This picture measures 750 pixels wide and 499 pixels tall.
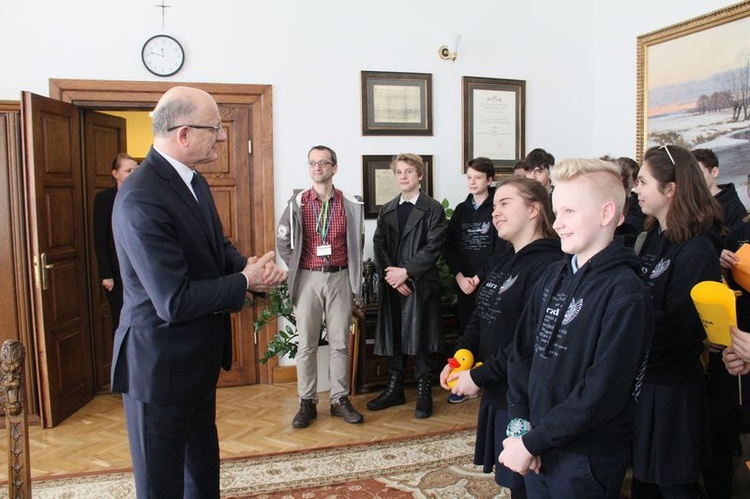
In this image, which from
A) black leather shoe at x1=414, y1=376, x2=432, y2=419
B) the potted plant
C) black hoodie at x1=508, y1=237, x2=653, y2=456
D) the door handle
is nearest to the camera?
black hoodie at x1=508, y1=237, x2=653, y2=456

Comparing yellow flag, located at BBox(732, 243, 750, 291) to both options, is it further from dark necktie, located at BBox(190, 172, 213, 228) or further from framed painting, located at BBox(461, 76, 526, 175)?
framed painting, located at BBox(461, 76, 526, 175)

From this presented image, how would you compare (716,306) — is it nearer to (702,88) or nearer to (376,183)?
(702,88)

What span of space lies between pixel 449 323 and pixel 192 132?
10.3 ft

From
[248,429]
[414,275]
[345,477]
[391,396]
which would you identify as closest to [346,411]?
[391,396]

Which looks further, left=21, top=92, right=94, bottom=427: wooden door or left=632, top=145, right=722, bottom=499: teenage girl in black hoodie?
left=21, top=92, right=94, bottom=427: wooden door

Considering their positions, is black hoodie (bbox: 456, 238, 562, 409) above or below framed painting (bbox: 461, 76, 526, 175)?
below

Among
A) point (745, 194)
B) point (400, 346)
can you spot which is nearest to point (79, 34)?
point (400, 346)

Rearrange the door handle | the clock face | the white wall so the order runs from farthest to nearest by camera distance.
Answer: the clock face < the white wall < the door handle

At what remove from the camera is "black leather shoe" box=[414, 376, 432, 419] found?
4160 millimetres

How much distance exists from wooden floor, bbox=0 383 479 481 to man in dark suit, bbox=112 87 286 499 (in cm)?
166

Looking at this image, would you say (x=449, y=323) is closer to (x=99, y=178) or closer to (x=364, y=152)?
(x=364, y=152)

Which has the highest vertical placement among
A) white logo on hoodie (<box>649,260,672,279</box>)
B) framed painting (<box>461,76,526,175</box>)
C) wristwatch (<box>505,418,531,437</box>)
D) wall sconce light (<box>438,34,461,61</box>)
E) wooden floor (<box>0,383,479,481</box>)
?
wall sconce light (<box>438,34,461,61</box>)

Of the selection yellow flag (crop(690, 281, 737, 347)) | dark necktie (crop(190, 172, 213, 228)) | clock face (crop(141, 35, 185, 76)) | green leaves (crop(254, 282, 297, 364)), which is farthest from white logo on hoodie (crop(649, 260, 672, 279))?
clock face (crop(141, 35, 185, 76))

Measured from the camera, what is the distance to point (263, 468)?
3.37 m
